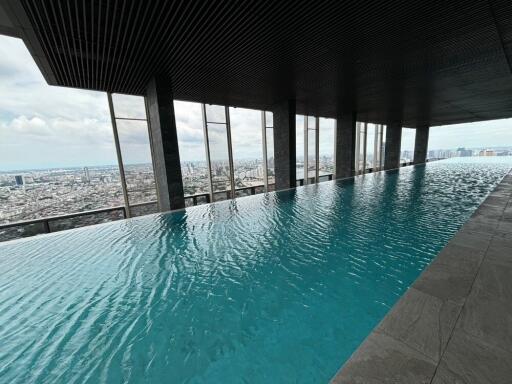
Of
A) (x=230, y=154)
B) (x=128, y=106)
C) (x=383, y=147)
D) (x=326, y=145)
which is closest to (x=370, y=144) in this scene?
(x=383, y=147)

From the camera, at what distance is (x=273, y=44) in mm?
4777

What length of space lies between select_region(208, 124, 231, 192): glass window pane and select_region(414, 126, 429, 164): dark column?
71.6 feet

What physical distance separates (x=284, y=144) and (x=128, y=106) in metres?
6.64

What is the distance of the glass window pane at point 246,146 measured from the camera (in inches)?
416

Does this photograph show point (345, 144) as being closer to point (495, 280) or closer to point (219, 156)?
point (219, 156)

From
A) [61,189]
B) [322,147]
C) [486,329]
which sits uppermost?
[322,147]

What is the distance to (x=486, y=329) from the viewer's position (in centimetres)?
179

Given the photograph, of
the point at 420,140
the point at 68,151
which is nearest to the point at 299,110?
the point at 68,151

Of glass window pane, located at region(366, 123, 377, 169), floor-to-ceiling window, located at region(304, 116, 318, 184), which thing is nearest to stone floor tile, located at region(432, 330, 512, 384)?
floor-to-ceiling window, located at region(304, 116, 318, 184)

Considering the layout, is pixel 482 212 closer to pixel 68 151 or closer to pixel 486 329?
pixel 486 329

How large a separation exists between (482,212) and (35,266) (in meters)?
9.51

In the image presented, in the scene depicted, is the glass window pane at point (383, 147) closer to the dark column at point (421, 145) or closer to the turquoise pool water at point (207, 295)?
the dark column at point (421, 145)

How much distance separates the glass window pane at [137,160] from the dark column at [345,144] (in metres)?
11.0

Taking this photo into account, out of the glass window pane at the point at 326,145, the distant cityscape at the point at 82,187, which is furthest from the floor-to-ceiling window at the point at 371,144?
the distant cityscape at the point at 82,187
